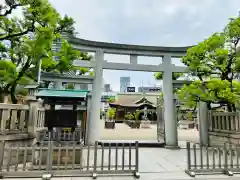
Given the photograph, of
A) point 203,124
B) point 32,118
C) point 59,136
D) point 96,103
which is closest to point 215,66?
point 203,124

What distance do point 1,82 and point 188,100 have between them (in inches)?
334

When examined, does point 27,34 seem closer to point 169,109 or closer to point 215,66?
point 169,109

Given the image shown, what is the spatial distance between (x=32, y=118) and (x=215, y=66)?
8366mm

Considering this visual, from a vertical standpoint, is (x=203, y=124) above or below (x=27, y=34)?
below

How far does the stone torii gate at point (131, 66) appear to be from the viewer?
28.5 feet

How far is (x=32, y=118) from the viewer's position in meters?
6.61

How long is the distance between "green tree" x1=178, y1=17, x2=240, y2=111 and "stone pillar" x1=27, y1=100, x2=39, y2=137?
6.64 m

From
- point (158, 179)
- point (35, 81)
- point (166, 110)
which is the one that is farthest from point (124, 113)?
point (158, 179)

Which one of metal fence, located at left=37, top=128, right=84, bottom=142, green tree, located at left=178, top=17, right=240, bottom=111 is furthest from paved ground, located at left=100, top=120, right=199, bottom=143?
metal fence, located at left=37, top=128, right=84, bottom=142

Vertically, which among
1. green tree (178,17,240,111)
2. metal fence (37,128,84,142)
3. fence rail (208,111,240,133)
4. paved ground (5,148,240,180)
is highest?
green tree (178,17,240,111)

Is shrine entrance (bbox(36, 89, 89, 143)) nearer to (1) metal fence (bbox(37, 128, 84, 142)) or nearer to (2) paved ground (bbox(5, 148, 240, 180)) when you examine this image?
(1) metal fence (bbox(37, 128, 84, 142))

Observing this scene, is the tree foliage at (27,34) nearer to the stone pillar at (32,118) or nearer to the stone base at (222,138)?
the stone pillar at (32,118)

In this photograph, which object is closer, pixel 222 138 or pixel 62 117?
pixel 62 117

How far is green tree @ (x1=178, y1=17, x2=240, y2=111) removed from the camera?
24.7ft
